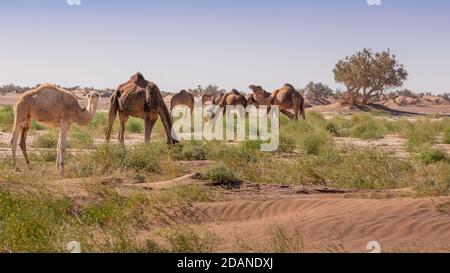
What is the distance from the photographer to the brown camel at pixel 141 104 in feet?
55.7

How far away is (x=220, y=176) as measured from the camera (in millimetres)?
11711

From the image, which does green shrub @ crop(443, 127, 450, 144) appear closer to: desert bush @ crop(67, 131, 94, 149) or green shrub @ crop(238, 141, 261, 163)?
green shrub @ crop(238, 141, 261, 163)

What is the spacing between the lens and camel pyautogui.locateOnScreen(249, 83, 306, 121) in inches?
1159

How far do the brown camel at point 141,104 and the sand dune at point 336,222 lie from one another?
7.09 metres

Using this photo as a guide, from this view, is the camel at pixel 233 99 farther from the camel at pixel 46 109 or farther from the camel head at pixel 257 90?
the camel at pixel 46 109

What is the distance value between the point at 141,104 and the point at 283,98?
42.2 feet

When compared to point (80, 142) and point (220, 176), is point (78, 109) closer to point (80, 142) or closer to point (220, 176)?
point (220, 176)

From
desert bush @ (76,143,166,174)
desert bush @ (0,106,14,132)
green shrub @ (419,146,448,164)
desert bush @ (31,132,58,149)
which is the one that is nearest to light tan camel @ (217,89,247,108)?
desert bush @ (0,106,14,132)

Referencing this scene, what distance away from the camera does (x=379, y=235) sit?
25.8 feet

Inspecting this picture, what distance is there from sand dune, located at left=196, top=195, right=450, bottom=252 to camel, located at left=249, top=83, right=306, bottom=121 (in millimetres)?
19460
